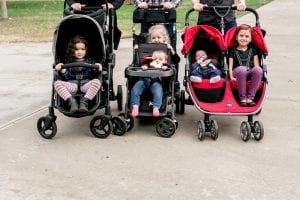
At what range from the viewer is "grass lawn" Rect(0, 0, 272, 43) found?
13255mm

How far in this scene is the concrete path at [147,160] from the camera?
439 centimetres

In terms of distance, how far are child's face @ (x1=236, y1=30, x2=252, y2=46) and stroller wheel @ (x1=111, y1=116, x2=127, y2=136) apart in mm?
1569

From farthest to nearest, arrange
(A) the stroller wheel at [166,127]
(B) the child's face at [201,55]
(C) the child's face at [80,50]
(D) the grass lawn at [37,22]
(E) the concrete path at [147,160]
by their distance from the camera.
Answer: (D) the grass lawn at [37,22] → (B) the child's face at [201,55] → (C) the child's face at [80,50] → (A) the stroller wheel at [166,127] → (E) the concrete path at [147,160]

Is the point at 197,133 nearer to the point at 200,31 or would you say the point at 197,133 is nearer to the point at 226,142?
the point at 226,142

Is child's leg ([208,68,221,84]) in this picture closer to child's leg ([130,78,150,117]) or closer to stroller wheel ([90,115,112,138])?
child's leg ([130,78,150,117])

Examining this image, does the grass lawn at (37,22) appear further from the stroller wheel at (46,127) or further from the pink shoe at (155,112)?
the pink shoe at (155,112)

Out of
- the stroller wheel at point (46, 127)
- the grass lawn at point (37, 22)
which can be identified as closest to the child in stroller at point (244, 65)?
the stroller wheel at point (46, 127)

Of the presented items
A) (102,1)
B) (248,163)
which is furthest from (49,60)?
(248,163)

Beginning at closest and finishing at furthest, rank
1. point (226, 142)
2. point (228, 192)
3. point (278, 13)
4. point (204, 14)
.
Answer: point (228, 192) → point (226, 142) → point (204, 14) → point (278, 13)

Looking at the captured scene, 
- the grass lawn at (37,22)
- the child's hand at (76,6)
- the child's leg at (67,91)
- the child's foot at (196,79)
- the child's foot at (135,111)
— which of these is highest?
the child's hand at (76,6)

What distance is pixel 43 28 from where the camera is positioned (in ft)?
48.3

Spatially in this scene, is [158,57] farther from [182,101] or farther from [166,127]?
[166,127]

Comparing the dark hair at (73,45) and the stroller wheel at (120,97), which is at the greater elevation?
the dark hair at (73,45)

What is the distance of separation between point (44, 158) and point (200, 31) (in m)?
2.33
